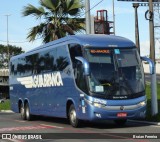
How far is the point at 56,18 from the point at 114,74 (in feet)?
45.4

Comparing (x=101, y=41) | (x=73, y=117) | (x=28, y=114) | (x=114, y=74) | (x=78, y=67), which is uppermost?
(x=101, y=41)

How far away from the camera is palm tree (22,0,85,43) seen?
29.0 metres

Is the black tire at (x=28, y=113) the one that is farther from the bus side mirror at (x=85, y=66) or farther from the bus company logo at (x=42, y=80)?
the bus side mirror at (x=85, y=66)

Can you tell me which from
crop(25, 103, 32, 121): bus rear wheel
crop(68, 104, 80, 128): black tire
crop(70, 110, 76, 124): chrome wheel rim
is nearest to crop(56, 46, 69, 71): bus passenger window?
crop(68, 104, 80, 128): black tire

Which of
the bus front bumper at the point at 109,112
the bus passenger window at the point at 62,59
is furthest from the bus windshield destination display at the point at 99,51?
the bus front bumper at the point at 109,112

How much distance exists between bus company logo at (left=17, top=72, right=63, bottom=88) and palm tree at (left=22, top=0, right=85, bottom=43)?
5419mm

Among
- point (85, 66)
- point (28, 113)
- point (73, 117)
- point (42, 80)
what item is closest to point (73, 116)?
point (73, 117)

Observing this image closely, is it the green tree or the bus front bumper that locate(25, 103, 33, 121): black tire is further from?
the green tree

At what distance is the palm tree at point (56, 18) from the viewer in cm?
2903

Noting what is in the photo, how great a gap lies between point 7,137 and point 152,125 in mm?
5748

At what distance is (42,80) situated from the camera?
20797mm

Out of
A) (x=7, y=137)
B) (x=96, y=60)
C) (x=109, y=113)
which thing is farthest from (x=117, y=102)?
(x=7, y=137)

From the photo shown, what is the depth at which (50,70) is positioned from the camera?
774 inches

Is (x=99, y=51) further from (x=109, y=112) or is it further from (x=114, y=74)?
(x=109, y=112)
